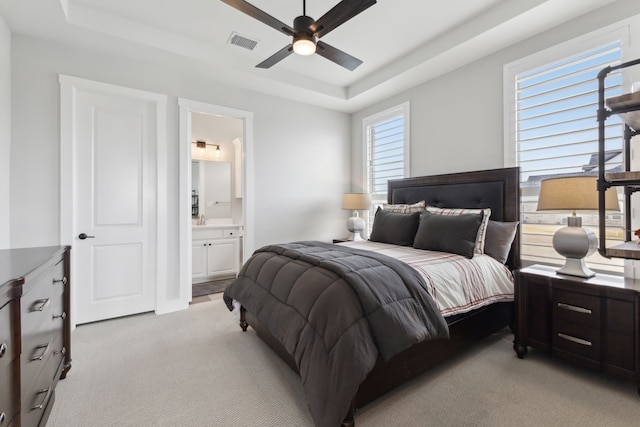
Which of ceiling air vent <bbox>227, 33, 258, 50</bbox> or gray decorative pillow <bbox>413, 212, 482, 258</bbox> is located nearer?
gray decorative pillow <bbox>413, 212, 482, 258</bbox>

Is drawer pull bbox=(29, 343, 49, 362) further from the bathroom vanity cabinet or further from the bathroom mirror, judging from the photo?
the bathroom mirror

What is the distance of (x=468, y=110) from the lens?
329 cm

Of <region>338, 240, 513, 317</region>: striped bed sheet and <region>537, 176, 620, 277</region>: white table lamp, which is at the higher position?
<region>537, 176, 620, 277</region>: white table lamp

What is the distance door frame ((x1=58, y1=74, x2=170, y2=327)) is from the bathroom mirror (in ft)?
6.03

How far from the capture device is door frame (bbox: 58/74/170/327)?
2816 millimetres

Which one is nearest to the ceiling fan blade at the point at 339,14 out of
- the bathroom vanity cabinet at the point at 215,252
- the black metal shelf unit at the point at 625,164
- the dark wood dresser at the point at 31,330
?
the black metal shelf unit at the point at 625,164

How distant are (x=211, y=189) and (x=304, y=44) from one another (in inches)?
149

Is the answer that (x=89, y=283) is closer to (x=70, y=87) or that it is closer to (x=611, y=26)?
(x=70, y=87)

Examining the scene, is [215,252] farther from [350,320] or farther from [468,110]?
[468,110]

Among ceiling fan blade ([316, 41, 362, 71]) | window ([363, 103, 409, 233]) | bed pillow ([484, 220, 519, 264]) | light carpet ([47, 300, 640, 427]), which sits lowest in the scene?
light carpet ([47, 300, 640, 427])

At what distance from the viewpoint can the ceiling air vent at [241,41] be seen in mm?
3046

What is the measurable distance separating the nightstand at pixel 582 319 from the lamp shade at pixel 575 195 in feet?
1.62

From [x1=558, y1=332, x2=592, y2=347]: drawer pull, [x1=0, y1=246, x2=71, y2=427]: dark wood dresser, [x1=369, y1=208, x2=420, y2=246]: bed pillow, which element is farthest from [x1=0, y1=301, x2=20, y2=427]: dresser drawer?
[x1=558, y1=332, x2=592, y2=347]: drawer pull

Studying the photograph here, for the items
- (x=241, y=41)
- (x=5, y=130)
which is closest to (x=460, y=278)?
(x=241, y=41)
